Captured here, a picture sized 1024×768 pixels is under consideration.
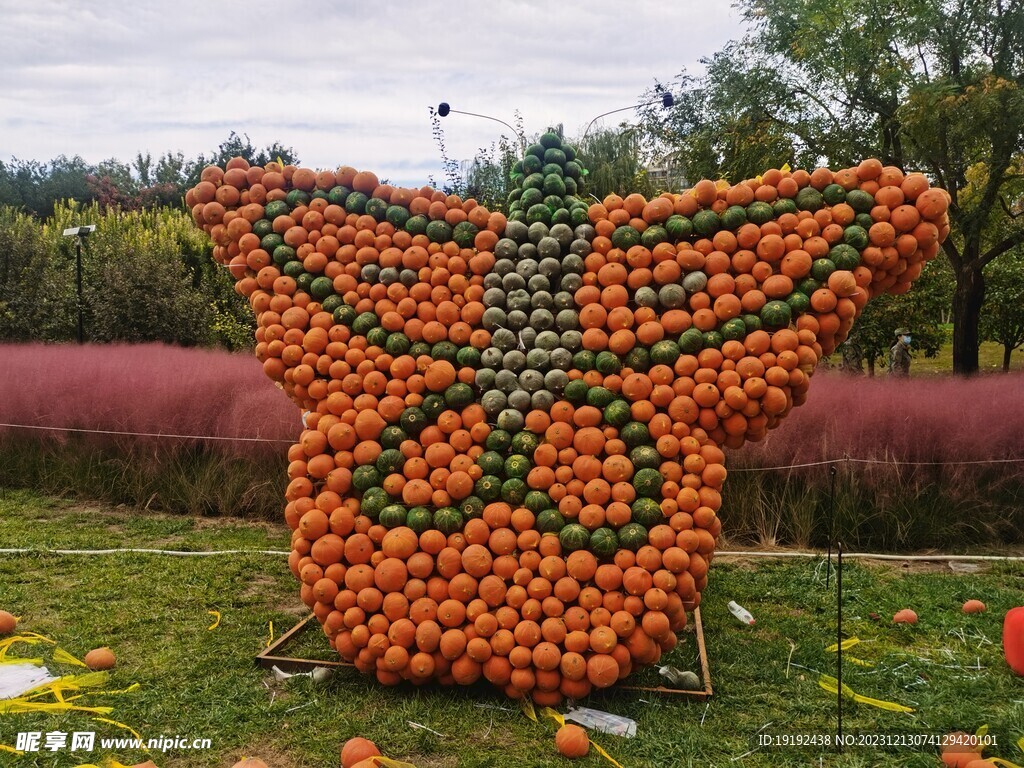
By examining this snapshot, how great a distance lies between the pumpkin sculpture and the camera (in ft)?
9.29

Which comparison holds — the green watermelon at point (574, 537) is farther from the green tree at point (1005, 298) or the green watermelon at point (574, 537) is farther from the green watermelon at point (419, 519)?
the green tree at point (1005, 298)

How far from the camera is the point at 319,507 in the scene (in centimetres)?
306

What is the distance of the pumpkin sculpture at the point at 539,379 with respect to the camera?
2830 mm

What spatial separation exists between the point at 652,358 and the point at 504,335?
0.61 m

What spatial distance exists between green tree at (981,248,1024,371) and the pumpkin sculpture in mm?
10748

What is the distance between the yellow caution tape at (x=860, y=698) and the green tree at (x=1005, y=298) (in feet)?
35.2

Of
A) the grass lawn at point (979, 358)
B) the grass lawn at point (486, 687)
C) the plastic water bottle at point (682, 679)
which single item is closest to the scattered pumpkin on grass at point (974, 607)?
the grass lawn at point (486, 687)

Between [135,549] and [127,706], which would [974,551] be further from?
[135,549]

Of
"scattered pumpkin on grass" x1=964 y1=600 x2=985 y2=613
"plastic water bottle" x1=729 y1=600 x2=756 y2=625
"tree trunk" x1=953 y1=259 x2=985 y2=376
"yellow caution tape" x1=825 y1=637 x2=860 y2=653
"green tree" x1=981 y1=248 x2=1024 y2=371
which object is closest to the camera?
"yellow caution tape" x1=825 y1=637 x2=860 y2=653

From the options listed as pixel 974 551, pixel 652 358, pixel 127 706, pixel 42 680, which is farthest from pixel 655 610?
pixel 974 551

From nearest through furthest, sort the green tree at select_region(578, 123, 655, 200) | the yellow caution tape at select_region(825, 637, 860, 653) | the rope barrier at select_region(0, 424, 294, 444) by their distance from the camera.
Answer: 1. the yellow caution tape at select_region(825, 637, 860, 653)
2. the rope barrier at select_region(0, 424, 294, 444)
3. the green tree at select_region(578, 123, 655, 200)

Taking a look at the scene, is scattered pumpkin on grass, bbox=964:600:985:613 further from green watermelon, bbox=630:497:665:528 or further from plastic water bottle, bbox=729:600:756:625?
green watermelon, bbox=630:497:665:528

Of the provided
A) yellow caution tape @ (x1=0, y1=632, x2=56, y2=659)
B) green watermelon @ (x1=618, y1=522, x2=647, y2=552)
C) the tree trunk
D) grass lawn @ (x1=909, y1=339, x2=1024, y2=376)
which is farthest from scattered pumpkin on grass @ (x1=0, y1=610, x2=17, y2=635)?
grass lawn @ (x1=909, y1=339, x2=1024, y2=376)

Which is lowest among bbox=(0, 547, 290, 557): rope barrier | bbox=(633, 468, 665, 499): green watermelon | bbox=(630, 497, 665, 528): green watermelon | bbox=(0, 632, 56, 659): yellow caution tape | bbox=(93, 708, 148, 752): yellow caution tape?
bbox=(0, 547, 290, 557): rope barrier
